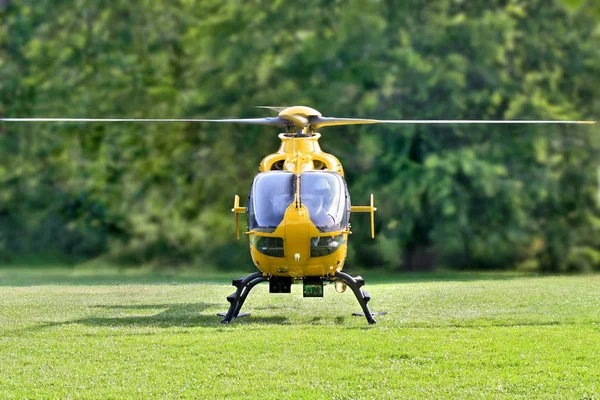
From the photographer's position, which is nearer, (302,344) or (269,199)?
(302,344)

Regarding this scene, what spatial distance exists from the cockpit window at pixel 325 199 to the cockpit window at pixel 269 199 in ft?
0.50

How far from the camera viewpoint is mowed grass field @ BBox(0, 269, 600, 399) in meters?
6.29

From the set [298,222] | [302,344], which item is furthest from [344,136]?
[302,344]

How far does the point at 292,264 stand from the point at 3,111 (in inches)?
387

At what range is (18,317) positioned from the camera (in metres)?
9.98

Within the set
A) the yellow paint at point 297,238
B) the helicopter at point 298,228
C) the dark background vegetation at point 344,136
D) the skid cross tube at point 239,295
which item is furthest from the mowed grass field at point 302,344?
the dark background vegetation at point 344,136

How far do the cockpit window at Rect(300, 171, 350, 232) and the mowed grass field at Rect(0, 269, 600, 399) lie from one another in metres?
1.02

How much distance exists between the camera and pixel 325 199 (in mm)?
9000

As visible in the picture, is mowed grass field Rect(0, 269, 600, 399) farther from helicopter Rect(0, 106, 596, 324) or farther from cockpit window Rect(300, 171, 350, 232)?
cockpit window Rect(300, 171, 350, 232)

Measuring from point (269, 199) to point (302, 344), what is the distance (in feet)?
5.43

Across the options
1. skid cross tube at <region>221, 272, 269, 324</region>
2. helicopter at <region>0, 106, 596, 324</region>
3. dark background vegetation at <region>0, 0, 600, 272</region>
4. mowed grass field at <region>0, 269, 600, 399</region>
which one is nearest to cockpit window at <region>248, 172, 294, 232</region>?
helicopter at <region>0, 106, 596, 324</region>

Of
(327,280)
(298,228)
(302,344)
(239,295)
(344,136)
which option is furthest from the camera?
(344,136)

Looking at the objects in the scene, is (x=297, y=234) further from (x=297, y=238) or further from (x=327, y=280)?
(x=327, y=280)

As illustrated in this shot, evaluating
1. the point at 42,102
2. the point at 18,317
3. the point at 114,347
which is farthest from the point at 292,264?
the point at 42,102
